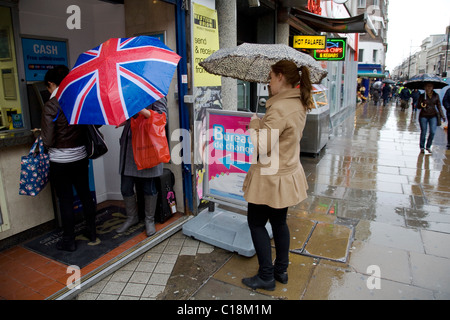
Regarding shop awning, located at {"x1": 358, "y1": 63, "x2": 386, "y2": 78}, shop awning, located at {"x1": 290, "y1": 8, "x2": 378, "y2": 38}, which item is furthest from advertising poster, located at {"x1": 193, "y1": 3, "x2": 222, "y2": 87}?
shop awning, located at {"x1": 358, "y1": 63, "x2": 386, "y2": 78}

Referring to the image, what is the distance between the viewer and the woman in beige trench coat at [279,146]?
261 centimetres

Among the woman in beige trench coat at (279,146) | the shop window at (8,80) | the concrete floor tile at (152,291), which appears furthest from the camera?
the shop window at (8,80)

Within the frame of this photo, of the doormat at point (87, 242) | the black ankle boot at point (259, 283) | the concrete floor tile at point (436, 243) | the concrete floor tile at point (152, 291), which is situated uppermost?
the doormat at point (87, 242)

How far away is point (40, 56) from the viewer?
12.8 feet

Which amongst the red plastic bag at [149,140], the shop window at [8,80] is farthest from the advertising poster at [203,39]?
the shop window at [8,80]

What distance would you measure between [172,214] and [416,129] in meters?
11.5

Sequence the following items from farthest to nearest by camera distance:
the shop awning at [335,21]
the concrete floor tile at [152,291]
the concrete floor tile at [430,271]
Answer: the shop awning at [335,21], the concrete floor tile at [430,271], the concrete floor tile at [152,291]

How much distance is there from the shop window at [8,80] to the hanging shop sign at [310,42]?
6.71 m

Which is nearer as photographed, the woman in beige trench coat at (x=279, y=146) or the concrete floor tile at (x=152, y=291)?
the woman in beige trench coat at (x=279, y=146)

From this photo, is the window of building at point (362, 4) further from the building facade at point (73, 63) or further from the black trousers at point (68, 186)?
the black trousers at point (68, 186)

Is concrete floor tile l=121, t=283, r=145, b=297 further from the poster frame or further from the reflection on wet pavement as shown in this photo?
the poster frame

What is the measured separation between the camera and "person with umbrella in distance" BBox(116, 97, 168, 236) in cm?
374

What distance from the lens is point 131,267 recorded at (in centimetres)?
345

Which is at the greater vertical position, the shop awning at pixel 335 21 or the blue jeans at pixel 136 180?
the shop awning at pixel 335 21
